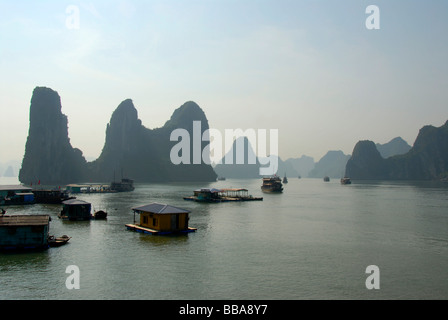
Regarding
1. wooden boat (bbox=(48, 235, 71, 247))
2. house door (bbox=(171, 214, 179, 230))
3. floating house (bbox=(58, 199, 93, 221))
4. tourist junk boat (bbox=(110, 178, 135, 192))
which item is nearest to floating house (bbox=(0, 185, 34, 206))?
floating house (bbox=(58, 199, 93, 221))

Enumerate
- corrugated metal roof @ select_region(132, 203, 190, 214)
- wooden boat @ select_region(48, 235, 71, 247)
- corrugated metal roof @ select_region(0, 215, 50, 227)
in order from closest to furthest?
corrugated metal roof @ select_region(0, 215, 50, 227) → wooden boat @ select_region(48, 235, 71, 247) → corrugated metal roof @ select_region(132, 203, 190, 214)

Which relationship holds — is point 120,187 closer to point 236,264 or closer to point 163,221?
point 163,221

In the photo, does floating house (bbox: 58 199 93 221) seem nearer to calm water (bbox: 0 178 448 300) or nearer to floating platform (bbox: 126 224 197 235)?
calm water (bbox: 0 178 448 300)

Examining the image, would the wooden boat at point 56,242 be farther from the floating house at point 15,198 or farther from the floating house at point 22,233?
the floating house at point 15,198

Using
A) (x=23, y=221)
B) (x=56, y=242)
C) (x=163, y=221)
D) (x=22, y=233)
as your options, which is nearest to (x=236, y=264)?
(x=163, y=221)

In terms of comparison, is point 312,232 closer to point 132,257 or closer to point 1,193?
point 132,257

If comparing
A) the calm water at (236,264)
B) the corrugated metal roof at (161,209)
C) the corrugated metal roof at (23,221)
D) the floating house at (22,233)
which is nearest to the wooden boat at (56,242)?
the calm water at (236,264)
